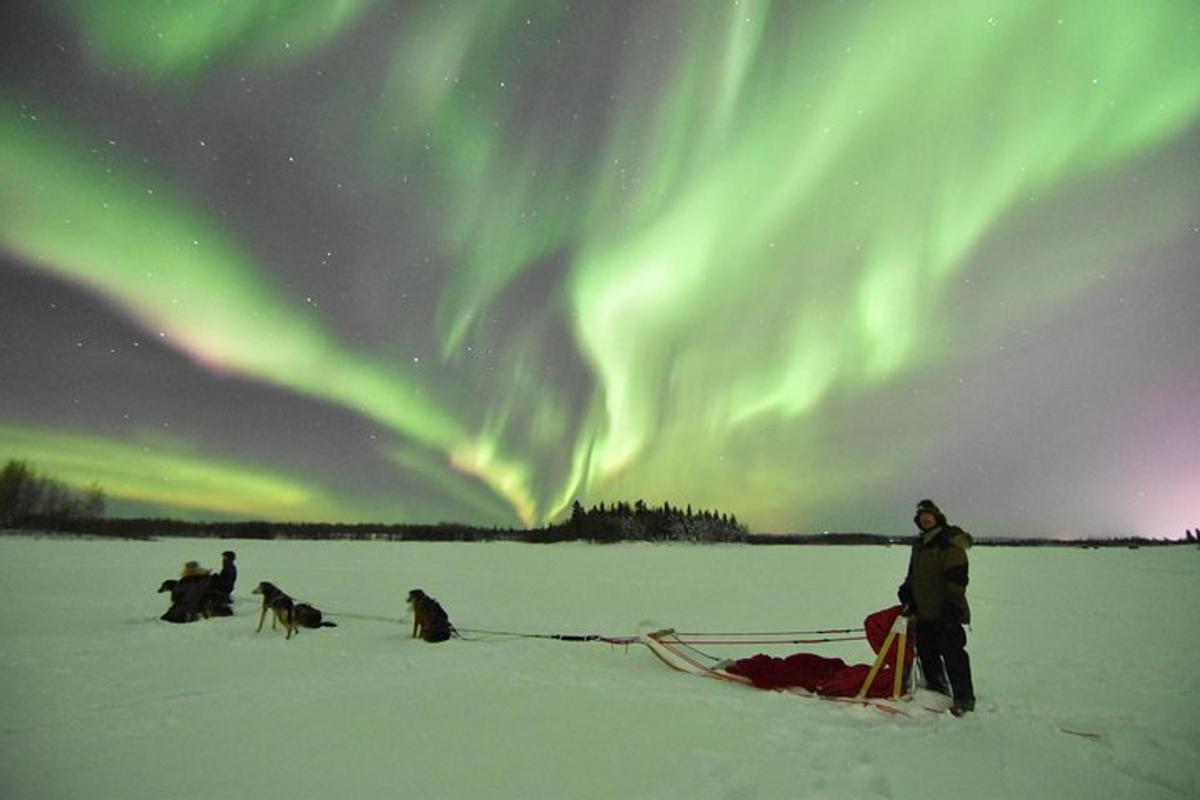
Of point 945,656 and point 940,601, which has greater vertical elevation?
point 940,601

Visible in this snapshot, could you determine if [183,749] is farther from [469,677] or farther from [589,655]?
[589,655]

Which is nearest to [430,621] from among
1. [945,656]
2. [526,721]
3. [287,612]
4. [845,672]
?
[287,612]

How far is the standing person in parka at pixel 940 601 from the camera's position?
6422mm

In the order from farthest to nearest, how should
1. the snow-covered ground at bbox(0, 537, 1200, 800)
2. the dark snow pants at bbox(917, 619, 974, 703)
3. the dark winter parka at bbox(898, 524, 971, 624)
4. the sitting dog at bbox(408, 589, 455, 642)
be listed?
1. the sitting dog at bbox(408, 589, 455, 642)
2. the dark winter parka at bbox(898, 524, 971, 624)
3. the dark snow pants at bbox(917, 619, 974, 703)
4. the snow-covered ground at bbox(0, 537, 1200, 800)

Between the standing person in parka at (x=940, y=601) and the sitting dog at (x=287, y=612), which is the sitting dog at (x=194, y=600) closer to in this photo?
the sitting dog at (x=287, y=612)

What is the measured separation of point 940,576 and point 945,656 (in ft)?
2.56

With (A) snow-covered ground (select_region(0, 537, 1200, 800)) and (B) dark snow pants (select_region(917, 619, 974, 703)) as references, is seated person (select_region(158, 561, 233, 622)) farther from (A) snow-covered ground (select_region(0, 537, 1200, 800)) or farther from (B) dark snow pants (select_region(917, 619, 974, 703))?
(B) dark snow pants (select_region(917, 619, 974, 703))

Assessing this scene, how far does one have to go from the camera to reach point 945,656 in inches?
258

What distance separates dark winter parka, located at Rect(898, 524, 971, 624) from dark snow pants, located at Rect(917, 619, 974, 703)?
0.36ft

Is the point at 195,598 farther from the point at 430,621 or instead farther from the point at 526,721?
the point at 526,721

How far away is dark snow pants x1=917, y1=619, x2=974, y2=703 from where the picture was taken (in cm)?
637

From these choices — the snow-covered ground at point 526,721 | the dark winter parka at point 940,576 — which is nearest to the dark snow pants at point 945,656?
the dark winter parka at point 940,576

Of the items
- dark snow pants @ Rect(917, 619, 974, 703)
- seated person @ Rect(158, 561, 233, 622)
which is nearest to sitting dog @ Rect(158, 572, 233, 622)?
seated person @ Rect(158, 561, 233, 622)

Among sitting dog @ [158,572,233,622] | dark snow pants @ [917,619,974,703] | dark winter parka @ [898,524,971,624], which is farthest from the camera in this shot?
sitting dog @ [158,572,233,622]
